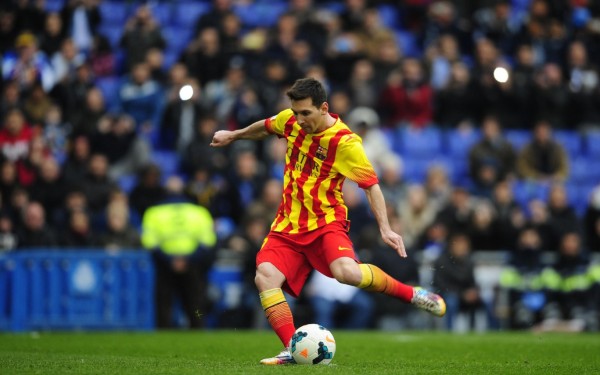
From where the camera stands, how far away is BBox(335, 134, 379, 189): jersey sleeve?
29.0ft

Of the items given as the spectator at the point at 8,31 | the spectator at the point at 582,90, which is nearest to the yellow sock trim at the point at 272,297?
the spectator at the point at 8,31

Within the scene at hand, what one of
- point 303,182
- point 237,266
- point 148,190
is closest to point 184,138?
point 148,190

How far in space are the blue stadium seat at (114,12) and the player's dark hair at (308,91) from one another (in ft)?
42.5

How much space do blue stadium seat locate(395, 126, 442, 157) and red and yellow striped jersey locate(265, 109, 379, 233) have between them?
10.3 m

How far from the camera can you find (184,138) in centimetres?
1794

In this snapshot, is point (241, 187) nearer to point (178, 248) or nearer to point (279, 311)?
point (178, 248)

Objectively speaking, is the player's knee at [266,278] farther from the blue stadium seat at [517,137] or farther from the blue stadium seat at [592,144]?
the blue stadium seat at [592,144]

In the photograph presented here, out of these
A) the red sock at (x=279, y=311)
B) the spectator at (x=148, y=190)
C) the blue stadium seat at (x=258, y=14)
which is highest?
the blue stadium seat at (x=258, y=14)

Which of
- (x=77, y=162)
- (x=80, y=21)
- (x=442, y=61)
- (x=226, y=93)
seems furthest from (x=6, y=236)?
(x=442, y=61)

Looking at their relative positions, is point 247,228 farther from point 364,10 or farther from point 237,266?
point 364,10

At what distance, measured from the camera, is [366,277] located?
884 cm

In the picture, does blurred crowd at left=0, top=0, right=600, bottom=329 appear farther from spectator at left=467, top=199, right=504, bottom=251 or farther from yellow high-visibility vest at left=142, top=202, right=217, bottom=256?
yellow high-visibility vest at left=142, top=202, right=217, bottom=256

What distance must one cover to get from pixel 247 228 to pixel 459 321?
3.34 metres

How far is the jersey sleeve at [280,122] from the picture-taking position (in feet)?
30.1
